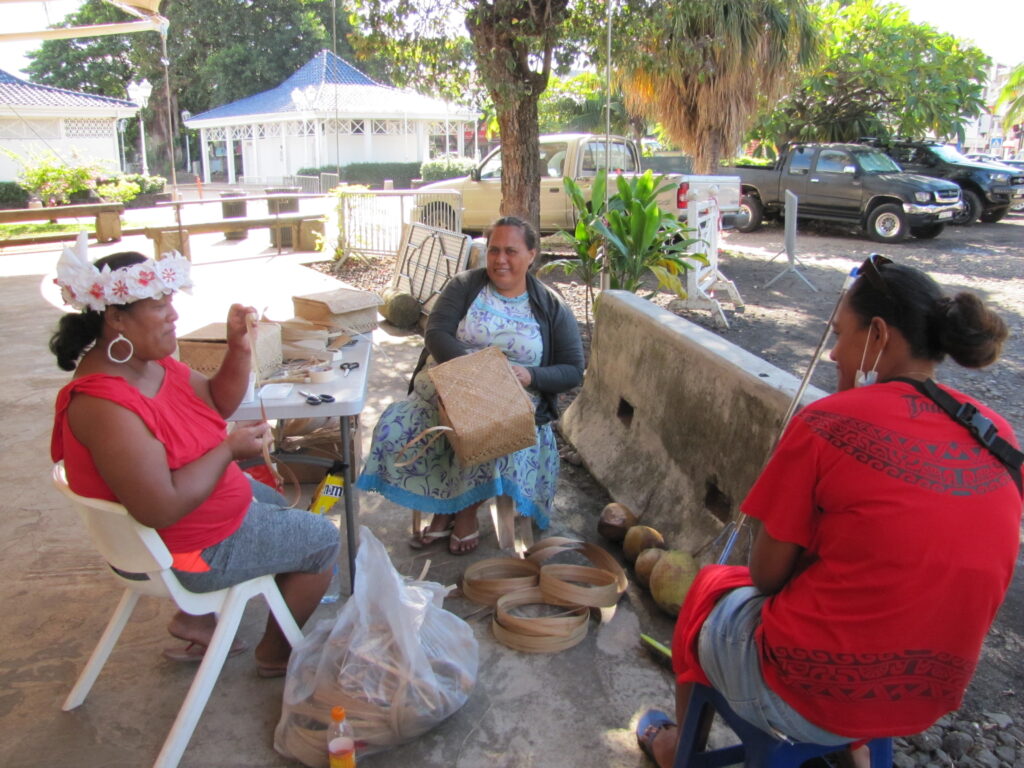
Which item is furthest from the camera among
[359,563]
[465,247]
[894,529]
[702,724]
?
[465,247]

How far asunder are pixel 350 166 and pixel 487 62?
996 inches

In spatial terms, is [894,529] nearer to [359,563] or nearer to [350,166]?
[359,563]

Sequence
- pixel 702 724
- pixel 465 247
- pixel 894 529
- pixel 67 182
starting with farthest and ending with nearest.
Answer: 1. pixel 67 182
2. pixel 465 247
3. pixel 702 724
4. pixel 894 529

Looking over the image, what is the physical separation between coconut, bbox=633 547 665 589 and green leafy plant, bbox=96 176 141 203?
17.9 meters

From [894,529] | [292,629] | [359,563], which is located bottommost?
[292,629]

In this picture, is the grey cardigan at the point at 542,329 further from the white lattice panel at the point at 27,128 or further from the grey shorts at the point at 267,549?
the white lattice panel at the point at 27,128

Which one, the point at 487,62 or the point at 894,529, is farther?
the point at 487,62

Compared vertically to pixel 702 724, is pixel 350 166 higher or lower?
higher

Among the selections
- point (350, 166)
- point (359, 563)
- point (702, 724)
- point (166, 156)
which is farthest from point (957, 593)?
point (166, 156)

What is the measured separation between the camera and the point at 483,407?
3148 mm

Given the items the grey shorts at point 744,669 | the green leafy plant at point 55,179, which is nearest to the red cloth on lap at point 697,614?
the grey shorts at point 744,669

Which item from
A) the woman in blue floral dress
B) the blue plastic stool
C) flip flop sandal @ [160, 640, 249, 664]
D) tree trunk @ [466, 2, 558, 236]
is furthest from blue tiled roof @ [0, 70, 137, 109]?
the blue plastic stool

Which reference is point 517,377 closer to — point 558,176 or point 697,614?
point 697,614

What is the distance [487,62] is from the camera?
743cm
